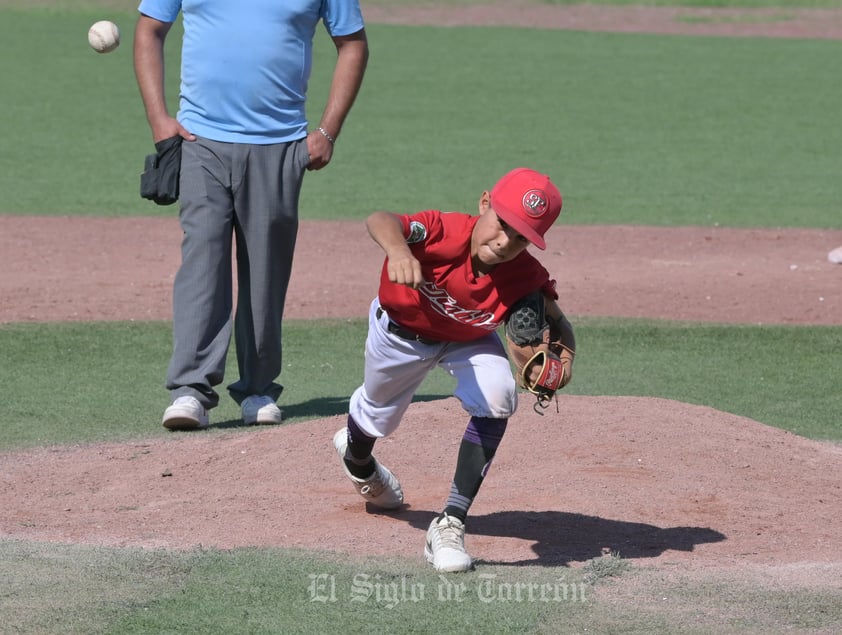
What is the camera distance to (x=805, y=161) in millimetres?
16766

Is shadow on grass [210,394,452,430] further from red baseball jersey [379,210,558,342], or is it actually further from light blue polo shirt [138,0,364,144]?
red baseball jersey [379,210,558,342]

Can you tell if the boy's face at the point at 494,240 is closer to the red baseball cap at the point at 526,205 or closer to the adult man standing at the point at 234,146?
the red baseball cap at the point at 526,205

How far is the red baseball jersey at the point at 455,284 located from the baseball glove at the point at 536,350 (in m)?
0.05

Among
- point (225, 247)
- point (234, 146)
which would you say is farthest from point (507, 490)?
point (234, 146)

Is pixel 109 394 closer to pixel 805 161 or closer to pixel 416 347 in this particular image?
pixel 416 347

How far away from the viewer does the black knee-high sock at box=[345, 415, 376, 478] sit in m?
5.25

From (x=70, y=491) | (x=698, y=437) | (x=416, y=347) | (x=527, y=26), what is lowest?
(x=527, y=26)

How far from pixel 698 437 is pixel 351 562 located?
2197 millimetres

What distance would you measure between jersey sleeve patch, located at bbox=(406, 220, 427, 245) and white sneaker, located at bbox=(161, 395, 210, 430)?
2.57 metres

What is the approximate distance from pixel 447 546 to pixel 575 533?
2.94ft

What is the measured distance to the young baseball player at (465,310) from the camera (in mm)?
4508

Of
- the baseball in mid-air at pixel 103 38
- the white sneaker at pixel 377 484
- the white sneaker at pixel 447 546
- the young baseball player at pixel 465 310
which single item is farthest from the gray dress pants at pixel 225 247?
the white sneaker at pixel 447 546

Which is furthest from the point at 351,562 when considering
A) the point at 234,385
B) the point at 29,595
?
the point at 234,385

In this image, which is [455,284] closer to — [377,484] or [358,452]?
[358,452]
